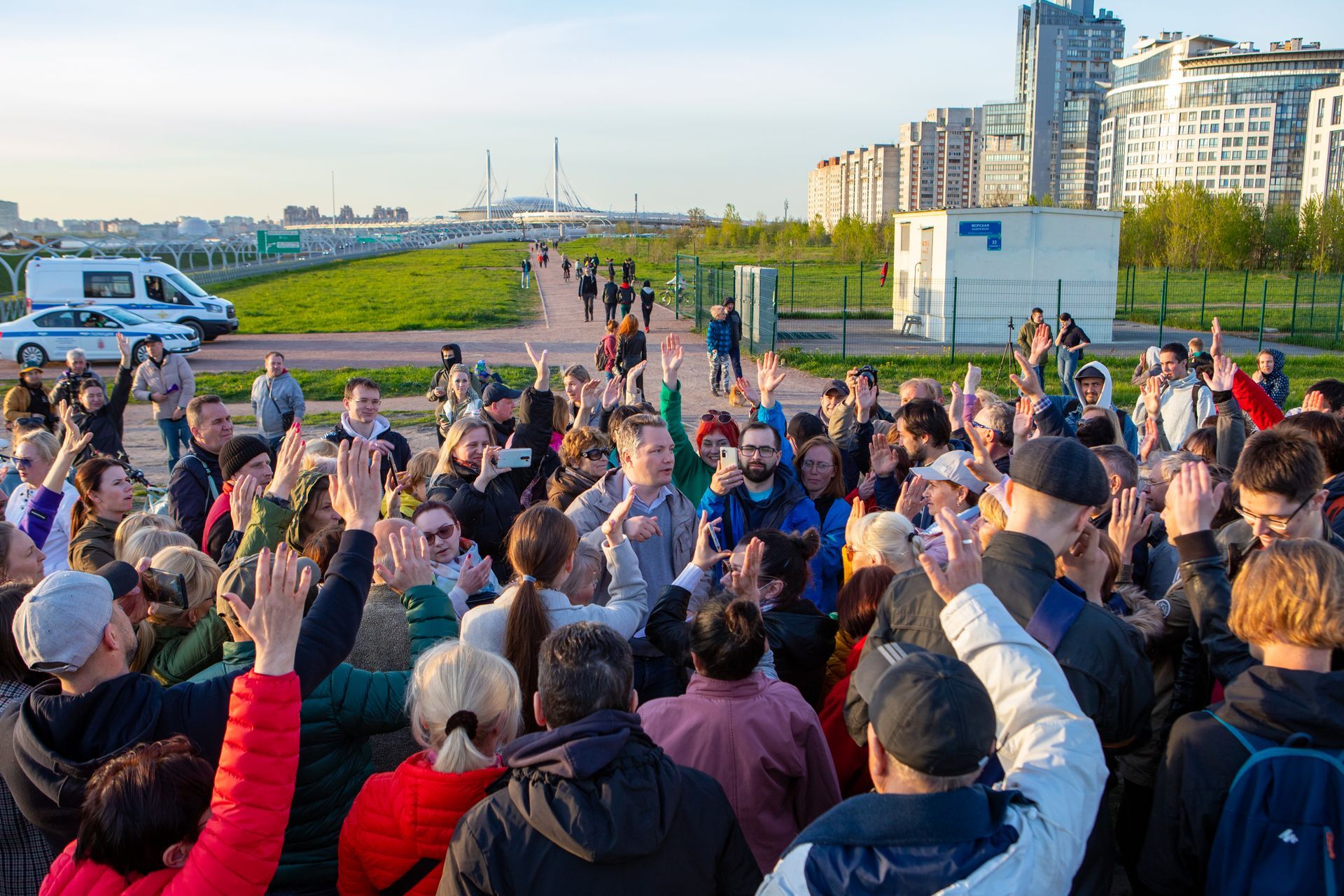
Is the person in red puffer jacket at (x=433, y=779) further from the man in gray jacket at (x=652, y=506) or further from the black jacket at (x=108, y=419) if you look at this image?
the black jacket at (x=108, y=419)

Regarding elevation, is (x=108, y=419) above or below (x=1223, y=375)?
below

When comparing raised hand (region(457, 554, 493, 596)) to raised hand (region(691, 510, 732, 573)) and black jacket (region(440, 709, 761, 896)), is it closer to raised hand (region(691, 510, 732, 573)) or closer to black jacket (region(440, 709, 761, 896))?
raised hand (region(691, 510, 732, 573))

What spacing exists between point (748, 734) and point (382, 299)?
40366mm

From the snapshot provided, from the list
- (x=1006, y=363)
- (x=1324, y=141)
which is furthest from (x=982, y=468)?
(x=1324, y=141)

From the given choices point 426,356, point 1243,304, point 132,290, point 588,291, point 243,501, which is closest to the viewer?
point 243,501

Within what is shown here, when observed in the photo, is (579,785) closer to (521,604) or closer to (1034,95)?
(521,604)

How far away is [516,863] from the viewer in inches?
81.9

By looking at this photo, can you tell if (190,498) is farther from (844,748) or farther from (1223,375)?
(1223,375)

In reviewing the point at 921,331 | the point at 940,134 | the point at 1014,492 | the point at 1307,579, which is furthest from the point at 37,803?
the point at 940,134

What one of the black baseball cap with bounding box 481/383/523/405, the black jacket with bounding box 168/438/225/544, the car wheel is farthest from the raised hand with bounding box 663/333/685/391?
the car wheel

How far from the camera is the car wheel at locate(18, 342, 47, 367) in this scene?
2166cm

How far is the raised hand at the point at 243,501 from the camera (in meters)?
4.75

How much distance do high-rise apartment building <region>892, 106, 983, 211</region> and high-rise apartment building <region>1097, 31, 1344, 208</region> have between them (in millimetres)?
38740

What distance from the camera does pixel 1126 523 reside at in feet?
11.2
